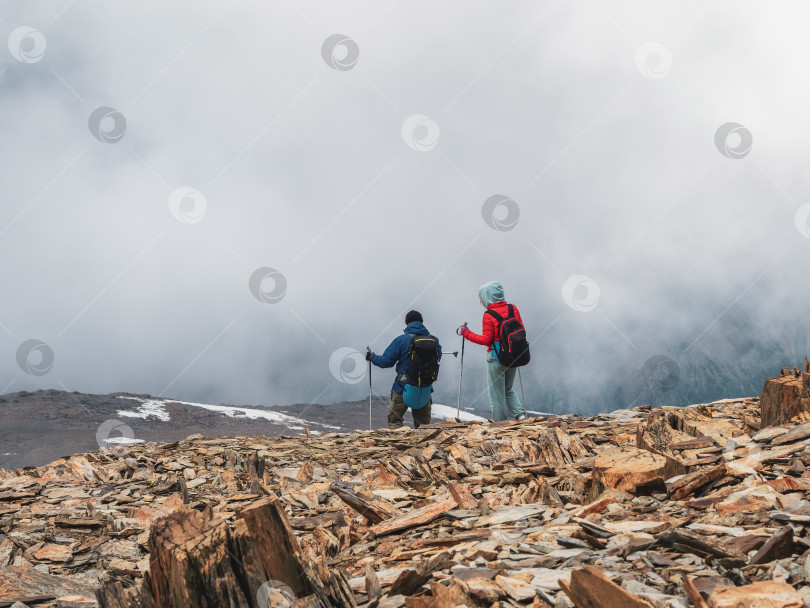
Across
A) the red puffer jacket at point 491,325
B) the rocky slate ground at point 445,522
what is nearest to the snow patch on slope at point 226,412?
the red puffer jacket at point 491,325

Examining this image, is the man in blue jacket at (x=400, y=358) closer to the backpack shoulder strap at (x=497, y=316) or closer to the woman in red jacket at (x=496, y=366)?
the woman in red jacket at (x=496, y=366)

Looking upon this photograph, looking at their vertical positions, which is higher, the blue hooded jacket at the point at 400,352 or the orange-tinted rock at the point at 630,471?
the blue hooded jacket at the point at 400,352

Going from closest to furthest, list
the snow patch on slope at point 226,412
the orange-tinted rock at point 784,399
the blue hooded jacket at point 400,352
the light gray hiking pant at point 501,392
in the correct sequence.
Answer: the orange-tinted rock at point 784,399 → the light gray hiking pant at point 501,392 → the blue hooded jacket at point 400,352 → the snow patch on slope at point 226,412

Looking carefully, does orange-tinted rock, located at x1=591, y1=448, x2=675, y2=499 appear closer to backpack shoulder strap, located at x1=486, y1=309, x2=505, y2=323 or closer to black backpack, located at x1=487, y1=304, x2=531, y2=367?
black backpack, located at x1=487, y1=304, x2=531, y2=367

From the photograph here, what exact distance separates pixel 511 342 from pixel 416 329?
282 cm

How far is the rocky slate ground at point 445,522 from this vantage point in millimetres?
3938

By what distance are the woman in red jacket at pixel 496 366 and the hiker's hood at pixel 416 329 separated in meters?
1.07

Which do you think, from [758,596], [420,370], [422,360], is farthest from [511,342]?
[758,596]

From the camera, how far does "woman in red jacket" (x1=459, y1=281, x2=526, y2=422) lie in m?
16.0

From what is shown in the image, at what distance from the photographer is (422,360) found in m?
16.6

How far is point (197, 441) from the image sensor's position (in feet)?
51.6

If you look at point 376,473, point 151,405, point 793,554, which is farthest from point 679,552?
point 151,405

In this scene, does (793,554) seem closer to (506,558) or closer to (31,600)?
(506,558)

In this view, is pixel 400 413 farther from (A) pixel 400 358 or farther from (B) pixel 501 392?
(B) pixel 501 392
